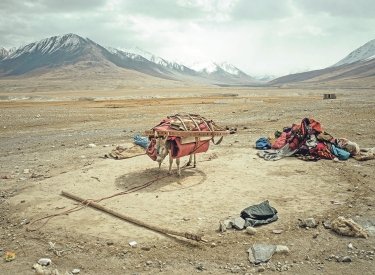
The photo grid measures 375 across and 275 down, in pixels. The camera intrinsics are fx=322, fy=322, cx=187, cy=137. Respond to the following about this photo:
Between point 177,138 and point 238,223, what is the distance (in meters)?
3.08

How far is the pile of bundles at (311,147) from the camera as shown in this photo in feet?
33.5

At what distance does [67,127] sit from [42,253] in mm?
16992

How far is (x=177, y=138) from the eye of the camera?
8195 millimetres

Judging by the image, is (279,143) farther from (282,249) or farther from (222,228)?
(282,249)

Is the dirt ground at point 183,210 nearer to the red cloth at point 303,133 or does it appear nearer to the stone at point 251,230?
the stone at point 251,230

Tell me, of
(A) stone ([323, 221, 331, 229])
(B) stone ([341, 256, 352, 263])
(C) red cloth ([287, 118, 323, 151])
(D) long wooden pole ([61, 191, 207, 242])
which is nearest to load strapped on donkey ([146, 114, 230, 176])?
(D) long wooden pole ([61, 191, 207, 242])

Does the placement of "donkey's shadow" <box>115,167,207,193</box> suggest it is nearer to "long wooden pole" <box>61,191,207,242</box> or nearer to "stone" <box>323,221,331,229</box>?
"long wooden pole" <box>61,191,207,242</box>

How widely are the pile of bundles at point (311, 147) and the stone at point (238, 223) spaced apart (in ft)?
16.0

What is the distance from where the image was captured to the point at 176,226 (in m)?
5.88

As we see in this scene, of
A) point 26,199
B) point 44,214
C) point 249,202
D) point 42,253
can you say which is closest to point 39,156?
point 26,199

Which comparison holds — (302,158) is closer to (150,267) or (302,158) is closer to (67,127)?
(150,267)

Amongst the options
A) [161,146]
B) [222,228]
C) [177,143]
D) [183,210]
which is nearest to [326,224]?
[222,228]

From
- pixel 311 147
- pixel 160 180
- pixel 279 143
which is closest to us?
pixel 160 180

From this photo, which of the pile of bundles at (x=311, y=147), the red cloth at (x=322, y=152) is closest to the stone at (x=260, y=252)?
the pile of bundles at (x=311, y=147)
